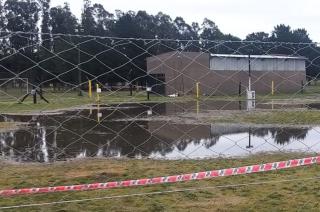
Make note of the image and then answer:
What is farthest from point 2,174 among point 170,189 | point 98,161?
point 170,189

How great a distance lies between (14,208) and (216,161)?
4250 mm

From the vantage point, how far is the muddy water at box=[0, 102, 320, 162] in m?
9.99

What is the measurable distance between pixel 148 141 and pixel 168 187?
550 centimetres

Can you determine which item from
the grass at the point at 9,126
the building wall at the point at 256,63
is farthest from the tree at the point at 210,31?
the grass at the point at 9,126

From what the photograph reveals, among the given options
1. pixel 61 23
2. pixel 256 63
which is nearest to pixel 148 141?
pixel 256 63

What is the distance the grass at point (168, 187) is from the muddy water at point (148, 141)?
1.05 meters

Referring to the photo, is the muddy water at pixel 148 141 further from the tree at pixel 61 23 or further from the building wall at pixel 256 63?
the tree at pixel 61 23

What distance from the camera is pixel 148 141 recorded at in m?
11.9

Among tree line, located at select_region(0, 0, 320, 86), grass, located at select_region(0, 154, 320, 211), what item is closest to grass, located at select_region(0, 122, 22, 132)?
tree line, located at select_region(0, 0, 320, 86)

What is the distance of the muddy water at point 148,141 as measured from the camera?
9.99 metres

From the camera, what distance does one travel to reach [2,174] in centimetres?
770

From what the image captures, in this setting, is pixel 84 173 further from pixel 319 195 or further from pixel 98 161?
pixel 319 195

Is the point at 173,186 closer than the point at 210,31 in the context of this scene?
Yes

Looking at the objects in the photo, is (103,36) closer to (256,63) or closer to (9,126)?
(256,63)
